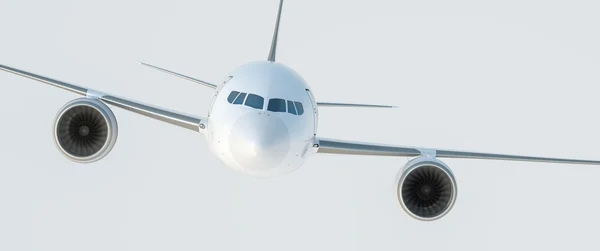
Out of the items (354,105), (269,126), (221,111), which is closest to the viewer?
(269,126)

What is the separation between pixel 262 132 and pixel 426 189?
303 inches

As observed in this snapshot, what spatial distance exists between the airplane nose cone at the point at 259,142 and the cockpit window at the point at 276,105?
0.41 m

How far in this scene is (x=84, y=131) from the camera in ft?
103

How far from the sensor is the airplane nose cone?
83.1 feet

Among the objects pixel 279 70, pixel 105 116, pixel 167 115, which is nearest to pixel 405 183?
pixel 279 70

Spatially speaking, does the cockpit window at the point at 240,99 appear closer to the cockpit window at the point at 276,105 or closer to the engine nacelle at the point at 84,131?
the cockpit window at the point at 276,105

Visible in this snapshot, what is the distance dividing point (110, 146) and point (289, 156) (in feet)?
25.2

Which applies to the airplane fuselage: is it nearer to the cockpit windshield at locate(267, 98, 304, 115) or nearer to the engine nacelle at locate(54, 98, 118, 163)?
the cockpit windshield at locate(267, 98, 304, 115)

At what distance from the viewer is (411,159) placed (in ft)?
102

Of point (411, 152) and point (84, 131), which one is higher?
point (411, 152)

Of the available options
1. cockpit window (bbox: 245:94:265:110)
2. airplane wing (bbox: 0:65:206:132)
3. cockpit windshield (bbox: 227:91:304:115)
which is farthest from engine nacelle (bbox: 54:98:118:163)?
cockpit window (bbox: 245:94:265:110)

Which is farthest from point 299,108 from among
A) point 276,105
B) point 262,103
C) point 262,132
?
point 262,132

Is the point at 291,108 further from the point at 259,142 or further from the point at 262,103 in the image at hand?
the point at 259,142

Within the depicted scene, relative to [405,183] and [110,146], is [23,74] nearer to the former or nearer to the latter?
[110,146]
